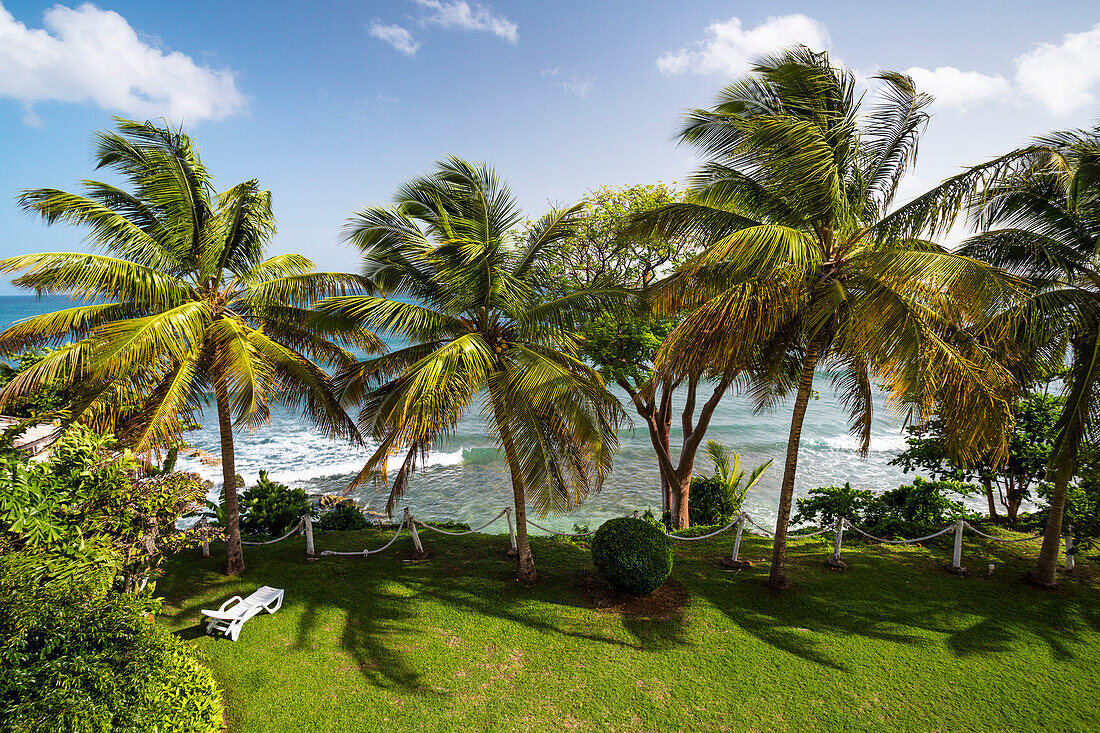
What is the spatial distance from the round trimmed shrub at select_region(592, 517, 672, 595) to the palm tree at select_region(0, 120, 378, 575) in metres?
5.10

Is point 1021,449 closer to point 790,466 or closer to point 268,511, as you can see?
point 790,466

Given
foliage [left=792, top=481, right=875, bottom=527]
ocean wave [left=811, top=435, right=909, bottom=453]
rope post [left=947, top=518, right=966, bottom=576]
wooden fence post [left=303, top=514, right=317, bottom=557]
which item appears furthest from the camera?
ocean wave [left=811, top=435, right=909, bottom=453]

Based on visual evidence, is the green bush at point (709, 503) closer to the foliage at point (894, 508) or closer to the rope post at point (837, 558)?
the foliage at point (894, 508)

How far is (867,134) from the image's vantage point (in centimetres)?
761

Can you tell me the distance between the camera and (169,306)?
7781mm

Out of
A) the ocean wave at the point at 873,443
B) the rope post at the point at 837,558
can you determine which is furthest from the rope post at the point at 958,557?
the ocean wave at the point at 873,443

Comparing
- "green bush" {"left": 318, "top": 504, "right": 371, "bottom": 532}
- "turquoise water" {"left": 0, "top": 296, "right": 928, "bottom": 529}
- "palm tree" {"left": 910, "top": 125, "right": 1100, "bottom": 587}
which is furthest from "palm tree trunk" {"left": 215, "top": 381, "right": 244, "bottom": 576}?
"palm tree" {"left": 910, "top": 125, "right": 1100, "bottom": 587}

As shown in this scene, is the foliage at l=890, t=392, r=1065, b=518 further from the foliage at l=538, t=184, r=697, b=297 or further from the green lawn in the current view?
the foliage at l=538, t=184, r=697, b=297

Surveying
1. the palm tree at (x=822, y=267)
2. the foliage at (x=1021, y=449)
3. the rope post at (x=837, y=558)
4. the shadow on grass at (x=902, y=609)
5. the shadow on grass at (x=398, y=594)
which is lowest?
the shadow on grass at (x=398, y=594)

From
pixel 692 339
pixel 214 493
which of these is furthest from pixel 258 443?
pixel 692 339

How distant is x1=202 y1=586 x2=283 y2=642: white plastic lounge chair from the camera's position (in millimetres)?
7203

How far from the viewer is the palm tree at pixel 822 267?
6.45 m

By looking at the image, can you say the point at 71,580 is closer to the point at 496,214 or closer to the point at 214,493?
the point at 496,214

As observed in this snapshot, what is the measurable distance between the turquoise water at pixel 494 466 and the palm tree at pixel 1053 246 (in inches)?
375
